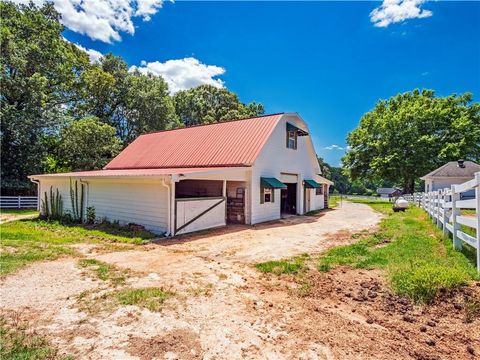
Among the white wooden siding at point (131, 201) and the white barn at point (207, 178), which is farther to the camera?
the white barn at point (207, 178)

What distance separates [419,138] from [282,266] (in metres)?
30.0

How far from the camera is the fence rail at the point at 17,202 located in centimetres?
1917

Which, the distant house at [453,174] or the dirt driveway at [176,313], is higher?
the distant house at [453,174]

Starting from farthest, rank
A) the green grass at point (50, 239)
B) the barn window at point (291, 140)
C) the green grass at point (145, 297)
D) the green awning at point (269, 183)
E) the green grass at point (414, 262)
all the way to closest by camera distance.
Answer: the barn window at point (291, 140), the green awning at point (269, 183), the green grass at point (50, 239), the green grass at point (414, 262), the green grass at point (145, 297)

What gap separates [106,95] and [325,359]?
3098 centimetres

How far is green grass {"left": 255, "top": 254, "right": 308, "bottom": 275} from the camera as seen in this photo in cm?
554

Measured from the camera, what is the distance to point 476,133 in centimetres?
2836

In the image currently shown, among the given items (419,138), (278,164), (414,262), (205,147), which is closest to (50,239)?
(205,147)

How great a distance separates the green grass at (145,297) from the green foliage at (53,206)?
11.3 metres

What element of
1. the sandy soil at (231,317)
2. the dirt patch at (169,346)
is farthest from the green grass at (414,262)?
the dirt patch at (169,346)

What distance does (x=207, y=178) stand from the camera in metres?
→ 10.5

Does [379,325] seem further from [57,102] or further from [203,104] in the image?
[203,104]

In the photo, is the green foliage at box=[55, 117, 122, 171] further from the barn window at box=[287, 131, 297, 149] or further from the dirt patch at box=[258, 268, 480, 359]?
the dirt patch at box=[258, 268, 480, 359]

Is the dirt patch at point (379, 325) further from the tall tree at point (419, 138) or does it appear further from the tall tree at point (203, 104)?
the tall tree at point (203, 104)
